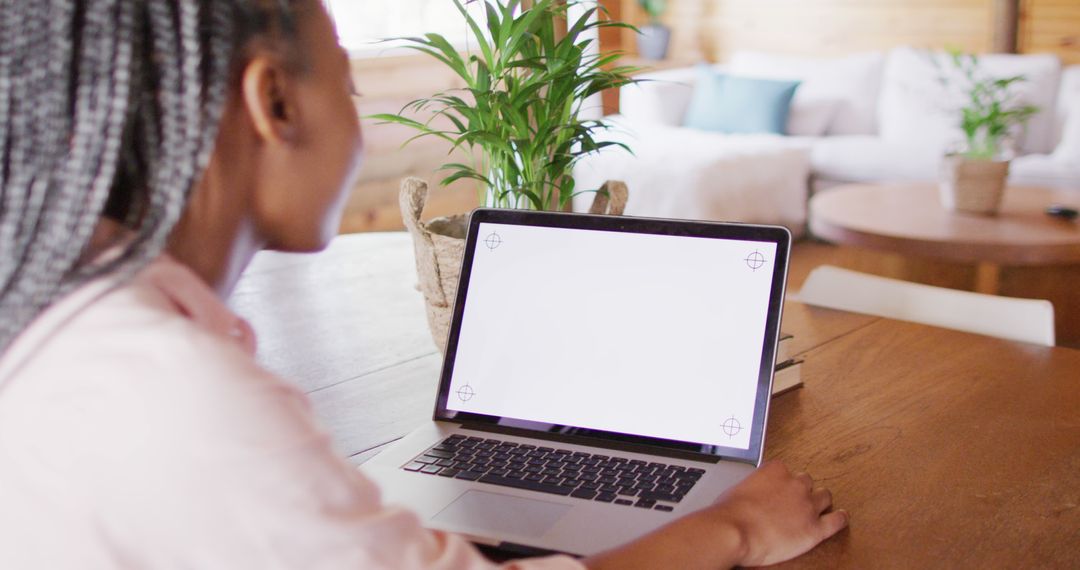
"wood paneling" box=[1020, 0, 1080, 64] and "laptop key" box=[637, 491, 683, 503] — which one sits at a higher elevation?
"laptop key" box=[637, 491, 683, 503]

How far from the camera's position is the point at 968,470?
3.16ft

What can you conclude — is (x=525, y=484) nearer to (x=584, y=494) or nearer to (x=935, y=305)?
(x=584, y=494)

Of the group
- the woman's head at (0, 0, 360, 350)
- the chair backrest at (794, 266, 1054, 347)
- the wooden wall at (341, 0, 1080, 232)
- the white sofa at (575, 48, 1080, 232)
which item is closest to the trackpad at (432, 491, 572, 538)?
the woman's head at (0, 0, 360, 350)

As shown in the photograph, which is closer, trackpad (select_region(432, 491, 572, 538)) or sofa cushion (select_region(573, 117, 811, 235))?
trackpad (select_region(432, 491, 572, 538))

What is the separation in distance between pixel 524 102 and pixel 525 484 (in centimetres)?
44

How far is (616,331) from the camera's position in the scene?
41.3 inches

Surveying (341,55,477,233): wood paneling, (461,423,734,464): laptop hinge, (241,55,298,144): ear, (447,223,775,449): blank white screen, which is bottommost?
(341,55,477,233): wood paneling

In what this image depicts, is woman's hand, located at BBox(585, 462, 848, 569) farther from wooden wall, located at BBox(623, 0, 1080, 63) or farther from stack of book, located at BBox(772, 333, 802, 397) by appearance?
wooden wall, located at BBox(623, 0, 1080, 63)

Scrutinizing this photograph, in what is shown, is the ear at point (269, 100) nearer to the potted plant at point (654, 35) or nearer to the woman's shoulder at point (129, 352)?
the woman's shoulder at point (129, 352)

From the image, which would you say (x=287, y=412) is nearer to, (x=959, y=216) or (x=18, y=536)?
(x=18, y=536)

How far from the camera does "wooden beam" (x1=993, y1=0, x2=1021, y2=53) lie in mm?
4773

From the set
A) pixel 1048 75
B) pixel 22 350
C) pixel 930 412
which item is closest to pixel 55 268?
pixel 22 350

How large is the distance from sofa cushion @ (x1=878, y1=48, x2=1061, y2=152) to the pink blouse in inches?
158

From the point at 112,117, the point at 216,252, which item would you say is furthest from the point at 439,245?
the point at 112,117
